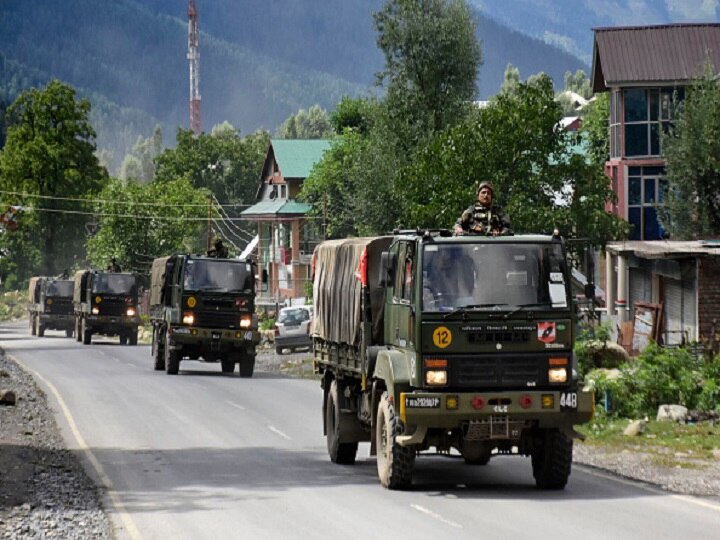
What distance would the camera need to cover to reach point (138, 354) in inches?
2203

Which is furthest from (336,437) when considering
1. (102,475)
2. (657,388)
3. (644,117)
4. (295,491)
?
(644,117)

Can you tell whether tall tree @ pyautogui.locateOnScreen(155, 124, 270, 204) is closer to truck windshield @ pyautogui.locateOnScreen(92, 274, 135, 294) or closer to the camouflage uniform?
truck windshield @ pyautogui.locateOnScreen(92, 274, 135, 294)

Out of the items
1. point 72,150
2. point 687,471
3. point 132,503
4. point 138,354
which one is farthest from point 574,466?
point 72,150

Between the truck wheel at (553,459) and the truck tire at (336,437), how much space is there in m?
3.55

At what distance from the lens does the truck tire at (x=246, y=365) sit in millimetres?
42625

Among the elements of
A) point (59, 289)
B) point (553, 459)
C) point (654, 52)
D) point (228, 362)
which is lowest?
point (553, 459)

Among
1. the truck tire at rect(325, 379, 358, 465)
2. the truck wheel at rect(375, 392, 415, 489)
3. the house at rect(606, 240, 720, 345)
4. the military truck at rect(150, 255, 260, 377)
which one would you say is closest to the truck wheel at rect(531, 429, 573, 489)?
the truck wheel at rect(375, 392, 415, 489)

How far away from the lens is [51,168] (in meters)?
120

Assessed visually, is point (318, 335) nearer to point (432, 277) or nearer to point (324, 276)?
point (324, 276)

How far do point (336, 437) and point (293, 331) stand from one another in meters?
36.1

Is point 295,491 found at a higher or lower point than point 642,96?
lower

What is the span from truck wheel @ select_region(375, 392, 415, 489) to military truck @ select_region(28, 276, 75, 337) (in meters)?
61.9

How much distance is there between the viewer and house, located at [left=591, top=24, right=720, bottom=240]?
185 feet

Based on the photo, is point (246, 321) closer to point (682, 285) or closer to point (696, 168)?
point (682, 285)
